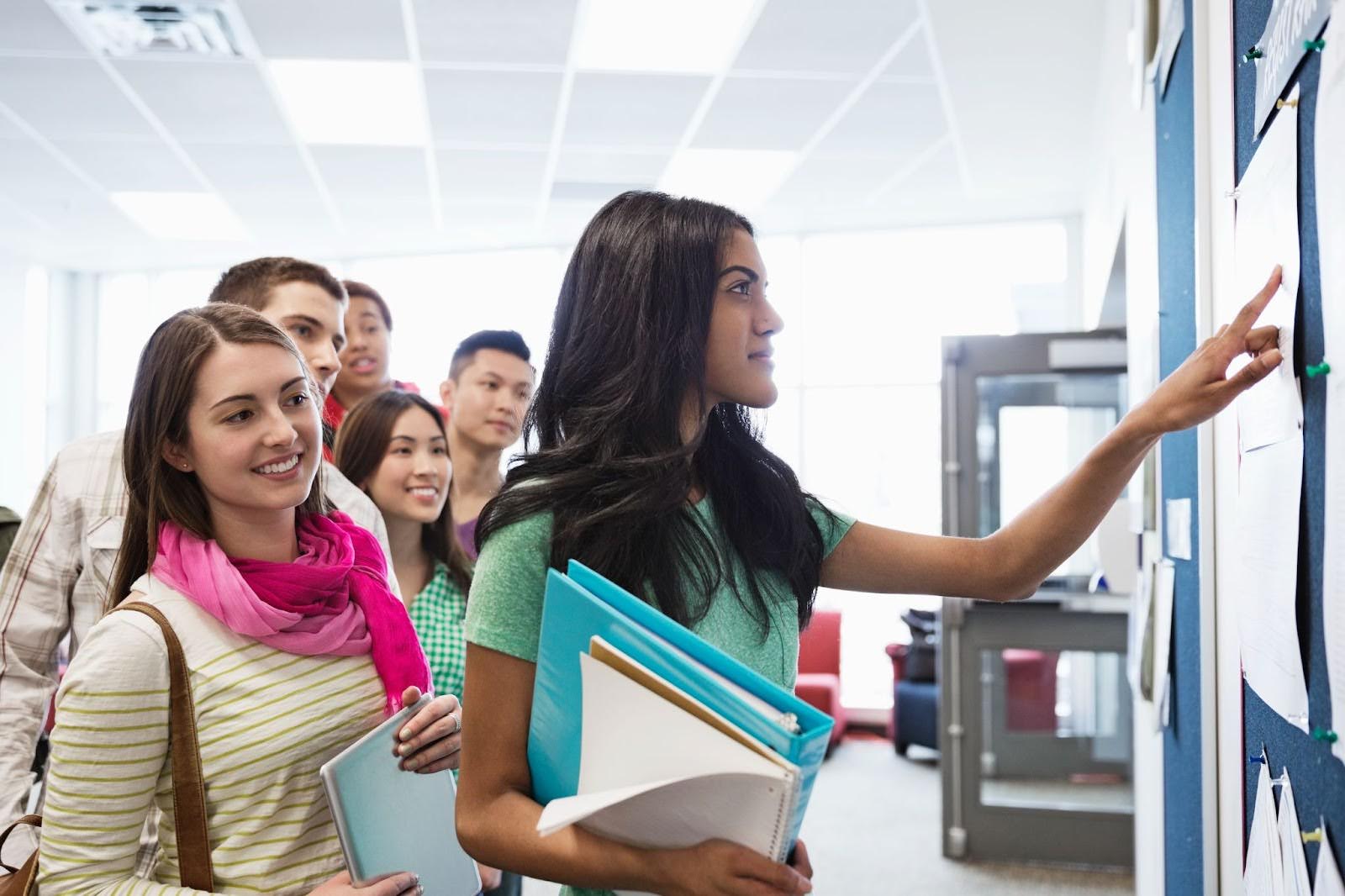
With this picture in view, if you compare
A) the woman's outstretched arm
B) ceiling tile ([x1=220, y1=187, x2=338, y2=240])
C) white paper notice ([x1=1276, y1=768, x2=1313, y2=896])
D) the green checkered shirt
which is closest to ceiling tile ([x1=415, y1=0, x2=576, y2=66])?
ceiling tile ([x1=220, y1=187, x2=338, y2=240])

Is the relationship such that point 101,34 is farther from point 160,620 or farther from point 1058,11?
point 160,620

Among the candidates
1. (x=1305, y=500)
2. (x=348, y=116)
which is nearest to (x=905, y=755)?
(x=348, y=116)

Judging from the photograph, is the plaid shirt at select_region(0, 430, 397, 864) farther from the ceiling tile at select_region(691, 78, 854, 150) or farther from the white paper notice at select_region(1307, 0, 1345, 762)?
the ceiling tile at select_region(691, 78, 854, 150)

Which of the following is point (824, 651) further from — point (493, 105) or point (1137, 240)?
point (1137, 240)

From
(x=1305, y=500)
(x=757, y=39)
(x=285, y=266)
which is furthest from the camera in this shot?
(x=757, y=39)

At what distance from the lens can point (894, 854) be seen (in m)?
4.27

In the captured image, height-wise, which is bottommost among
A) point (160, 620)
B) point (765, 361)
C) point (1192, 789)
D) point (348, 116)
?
point (1192, 789)

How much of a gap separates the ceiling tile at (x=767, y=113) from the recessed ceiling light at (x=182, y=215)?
298 cm

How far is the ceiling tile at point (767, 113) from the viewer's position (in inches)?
188

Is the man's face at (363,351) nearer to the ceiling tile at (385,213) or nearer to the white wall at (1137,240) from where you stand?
the white wall at (1137,240)

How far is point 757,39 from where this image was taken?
430cm

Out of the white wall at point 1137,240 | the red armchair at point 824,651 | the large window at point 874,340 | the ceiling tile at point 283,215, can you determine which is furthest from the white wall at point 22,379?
the white wall at point 1137,240

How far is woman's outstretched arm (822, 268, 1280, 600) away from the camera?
3.26ft

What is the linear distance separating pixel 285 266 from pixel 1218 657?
1.54 meters
